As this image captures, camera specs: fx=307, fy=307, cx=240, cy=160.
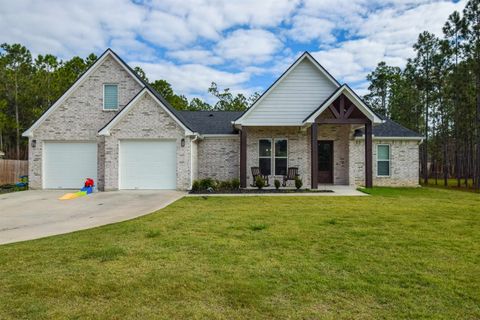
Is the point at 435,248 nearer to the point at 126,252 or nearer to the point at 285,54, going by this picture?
the point at 126,252

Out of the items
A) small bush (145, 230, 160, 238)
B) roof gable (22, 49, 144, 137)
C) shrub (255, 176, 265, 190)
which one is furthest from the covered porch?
small bush (145, 230, 160, 238)

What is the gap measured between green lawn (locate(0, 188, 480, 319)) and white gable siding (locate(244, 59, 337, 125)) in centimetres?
847

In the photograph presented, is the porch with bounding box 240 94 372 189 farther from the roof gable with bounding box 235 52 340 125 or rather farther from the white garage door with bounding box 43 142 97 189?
the white garage door with bounding box 43 142 97 189

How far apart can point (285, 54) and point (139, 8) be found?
10.6 metres

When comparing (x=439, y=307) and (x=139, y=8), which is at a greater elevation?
(x=139, y=8)

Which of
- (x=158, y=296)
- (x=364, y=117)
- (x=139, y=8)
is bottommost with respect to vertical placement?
(x=158, y=296)

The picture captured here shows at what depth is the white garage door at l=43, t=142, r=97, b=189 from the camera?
1510cm

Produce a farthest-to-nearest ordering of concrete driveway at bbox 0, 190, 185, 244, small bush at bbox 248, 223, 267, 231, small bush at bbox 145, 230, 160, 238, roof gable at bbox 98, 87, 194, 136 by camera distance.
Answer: roof gable at bbox 98, 87, 194, 136
concrete driveway at bbox 0, 190, 185, 244
small bush at bbox 248, 223, 267, 231
small bush at bbox 145, 230, 160, 238

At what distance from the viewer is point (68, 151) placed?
1524 cm

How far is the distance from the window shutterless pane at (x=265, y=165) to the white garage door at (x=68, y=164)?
838cm

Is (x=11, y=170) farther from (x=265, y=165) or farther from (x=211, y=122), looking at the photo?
(x=265, y=165)

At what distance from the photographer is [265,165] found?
1638 cm

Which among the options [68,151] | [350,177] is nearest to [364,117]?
[350,177]

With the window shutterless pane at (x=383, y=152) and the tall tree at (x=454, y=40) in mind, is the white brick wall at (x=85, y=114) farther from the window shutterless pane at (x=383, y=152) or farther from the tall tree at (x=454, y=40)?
the tall tree at (x=454, y=40)
